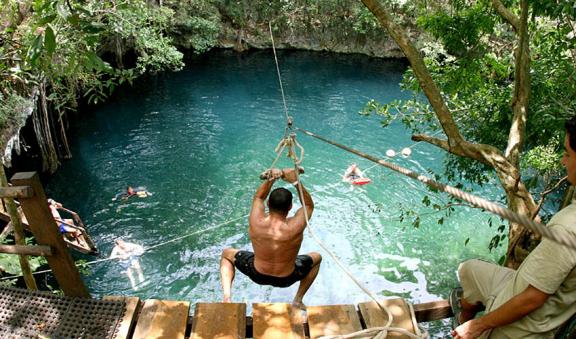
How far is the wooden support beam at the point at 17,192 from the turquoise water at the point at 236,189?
16.6ft

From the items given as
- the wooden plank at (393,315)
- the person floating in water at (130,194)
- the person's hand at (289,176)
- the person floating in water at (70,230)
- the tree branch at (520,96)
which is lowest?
the person floating in water at (130,194)

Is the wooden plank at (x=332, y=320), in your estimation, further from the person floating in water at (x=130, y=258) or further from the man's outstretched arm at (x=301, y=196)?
the person floating in water at (x=130, y=258)

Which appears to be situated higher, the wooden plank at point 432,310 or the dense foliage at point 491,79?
the dense foliage at point 491,79

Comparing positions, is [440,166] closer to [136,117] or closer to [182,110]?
[182,110]

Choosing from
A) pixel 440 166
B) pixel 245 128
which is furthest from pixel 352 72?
pixel 440 166

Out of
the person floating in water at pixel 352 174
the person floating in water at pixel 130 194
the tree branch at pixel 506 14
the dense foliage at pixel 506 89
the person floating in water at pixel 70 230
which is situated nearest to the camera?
the dense foliage at pixel 506 89

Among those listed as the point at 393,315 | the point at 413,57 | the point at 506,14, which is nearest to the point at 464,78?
the point at 506,14

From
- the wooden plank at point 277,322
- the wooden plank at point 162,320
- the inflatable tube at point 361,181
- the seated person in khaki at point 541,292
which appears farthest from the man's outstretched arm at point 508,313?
the inflatable tube at point 361,181

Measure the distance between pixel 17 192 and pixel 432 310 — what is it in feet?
8.35

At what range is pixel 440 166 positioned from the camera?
13.8m

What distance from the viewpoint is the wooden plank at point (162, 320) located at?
8.53 feet

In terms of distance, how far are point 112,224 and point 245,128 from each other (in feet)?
22.8

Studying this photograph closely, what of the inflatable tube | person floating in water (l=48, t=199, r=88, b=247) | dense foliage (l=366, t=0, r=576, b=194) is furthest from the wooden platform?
the inflatable tube

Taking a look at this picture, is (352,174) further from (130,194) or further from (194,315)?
(194,315)
